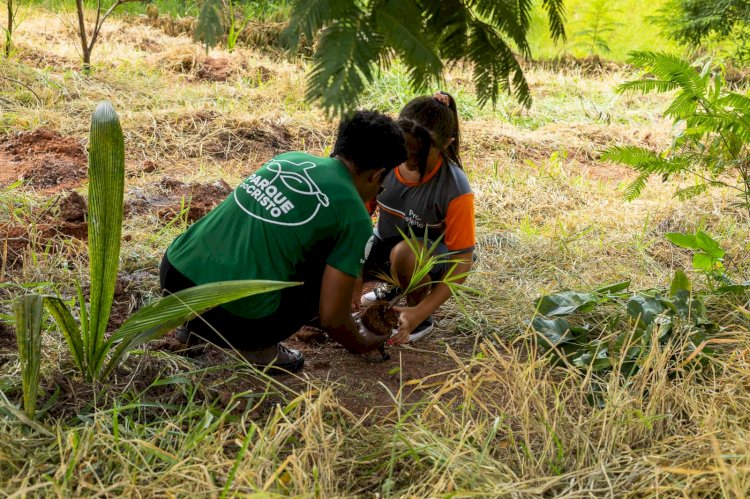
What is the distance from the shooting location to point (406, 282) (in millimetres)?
3033

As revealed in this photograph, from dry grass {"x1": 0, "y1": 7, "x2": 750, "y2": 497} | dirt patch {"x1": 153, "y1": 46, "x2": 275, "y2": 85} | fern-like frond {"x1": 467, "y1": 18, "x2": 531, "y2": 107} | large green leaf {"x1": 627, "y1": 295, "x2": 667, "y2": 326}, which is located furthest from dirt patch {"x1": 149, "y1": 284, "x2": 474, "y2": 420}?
dirt patch {"x1": 153, "y1": 46, "x2": 275, "y2": 85}

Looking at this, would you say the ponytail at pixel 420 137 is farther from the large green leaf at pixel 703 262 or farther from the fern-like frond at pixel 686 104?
the large green leaf at pixel 703 262

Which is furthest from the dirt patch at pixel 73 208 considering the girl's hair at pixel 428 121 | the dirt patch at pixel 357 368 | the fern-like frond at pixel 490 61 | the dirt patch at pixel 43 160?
the fern-like frond at pixel 490 61

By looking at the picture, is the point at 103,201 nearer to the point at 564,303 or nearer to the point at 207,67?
the point at 564,303

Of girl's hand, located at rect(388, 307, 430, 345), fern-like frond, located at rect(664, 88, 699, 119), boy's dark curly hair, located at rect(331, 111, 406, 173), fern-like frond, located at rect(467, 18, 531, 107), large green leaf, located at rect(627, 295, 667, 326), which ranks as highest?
fern-like frond, located at rect(467, 18, 531, 107)

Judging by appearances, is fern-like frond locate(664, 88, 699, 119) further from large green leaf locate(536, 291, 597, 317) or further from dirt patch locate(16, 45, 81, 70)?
dirt patch locate(16, 45, 81, 70)

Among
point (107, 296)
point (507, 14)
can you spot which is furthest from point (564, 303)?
point (107, 296)

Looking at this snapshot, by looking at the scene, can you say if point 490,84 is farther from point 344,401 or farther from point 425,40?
point 344,401

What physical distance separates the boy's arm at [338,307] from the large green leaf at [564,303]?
0.65m

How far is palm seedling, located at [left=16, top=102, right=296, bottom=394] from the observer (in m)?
1.91

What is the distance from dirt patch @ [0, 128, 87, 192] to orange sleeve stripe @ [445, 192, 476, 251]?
211 cm

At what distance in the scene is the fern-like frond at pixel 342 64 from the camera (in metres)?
1.31

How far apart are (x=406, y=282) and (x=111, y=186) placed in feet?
4.25

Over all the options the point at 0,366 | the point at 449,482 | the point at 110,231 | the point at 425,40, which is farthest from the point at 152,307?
the point at 425,40
